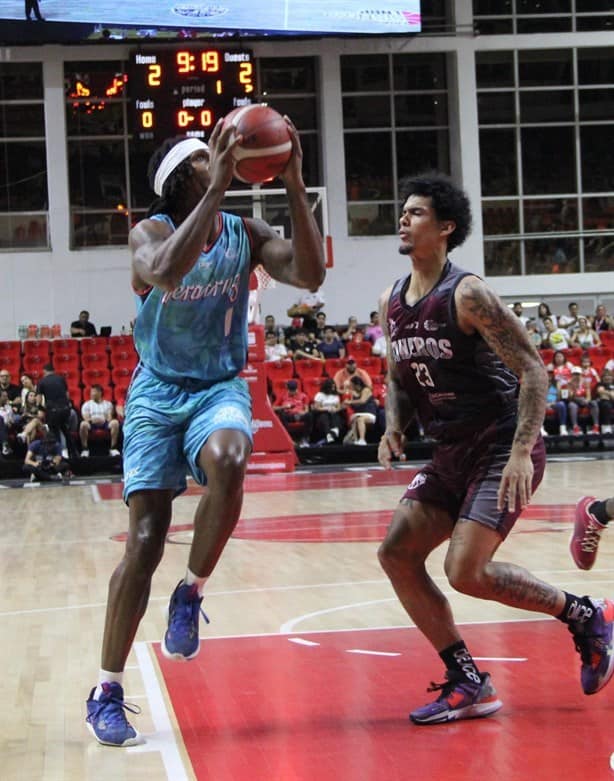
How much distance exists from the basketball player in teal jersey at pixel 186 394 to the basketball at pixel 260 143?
0.19 ft

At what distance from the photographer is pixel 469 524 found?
4.38m

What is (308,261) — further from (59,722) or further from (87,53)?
(87,53)

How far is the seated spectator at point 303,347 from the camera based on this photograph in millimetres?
20328

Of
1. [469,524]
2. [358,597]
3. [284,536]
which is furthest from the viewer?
[284,536]

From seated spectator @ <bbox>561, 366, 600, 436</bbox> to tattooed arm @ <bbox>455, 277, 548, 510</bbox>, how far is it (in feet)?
50.9

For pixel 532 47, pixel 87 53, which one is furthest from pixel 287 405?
pixel 532 47

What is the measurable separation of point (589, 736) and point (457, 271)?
1736mm

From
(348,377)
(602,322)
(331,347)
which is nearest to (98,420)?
(348,377)

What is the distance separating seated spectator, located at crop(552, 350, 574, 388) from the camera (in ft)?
64.5

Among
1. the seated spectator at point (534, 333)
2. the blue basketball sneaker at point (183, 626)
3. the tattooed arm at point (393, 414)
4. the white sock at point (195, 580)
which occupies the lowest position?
the blue basketball sneaker at point (183, 626)

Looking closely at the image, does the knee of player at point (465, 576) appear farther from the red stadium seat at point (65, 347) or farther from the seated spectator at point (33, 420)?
the red stadium seat at point (65, 347)

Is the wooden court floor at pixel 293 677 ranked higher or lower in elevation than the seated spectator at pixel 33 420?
lower

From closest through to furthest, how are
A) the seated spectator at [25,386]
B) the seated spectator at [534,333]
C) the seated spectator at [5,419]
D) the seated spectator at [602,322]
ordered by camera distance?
the seated spectator at [5,419] → the seated spectator at [25,386] → the seated spectator at [534,333] → the seated spectator at [602,322]

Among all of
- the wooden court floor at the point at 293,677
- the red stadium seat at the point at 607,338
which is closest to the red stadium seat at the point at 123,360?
the red stadium seat at the point at 607,338
